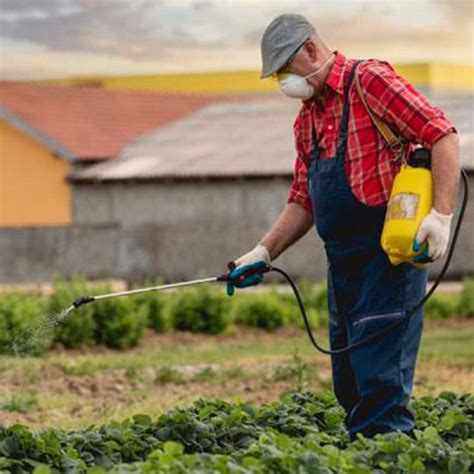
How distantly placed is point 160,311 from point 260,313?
138 centimetres

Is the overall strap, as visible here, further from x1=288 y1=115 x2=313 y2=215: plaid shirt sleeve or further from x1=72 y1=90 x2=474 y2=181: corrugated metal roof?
x1=72 y1=90 x2=474 y2=181: corrugated metal roof

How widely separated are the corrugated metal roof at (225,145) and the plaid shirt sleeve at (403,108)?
21325 millimetres

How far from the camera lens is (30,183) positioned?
3450cm

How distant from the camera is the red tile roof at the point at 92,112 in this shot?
34.0m

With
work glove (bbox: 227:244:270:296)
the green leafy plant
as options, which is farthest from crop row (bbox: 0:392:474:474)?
the green leafy plant

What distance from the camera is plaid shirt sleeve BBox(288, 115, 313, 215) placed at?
7012mm

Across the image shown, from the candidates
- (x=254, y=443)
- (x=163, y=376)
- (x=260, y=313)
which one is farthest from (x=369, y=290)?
(x=260, y=313)

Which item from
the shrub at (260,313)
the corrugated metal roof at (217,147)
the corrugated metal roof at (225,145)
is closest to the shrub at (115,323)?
the shrub at (260,313)

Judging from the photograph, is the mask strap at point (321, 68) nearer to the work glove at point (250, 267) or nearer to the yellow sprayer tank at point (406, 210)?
the yellow sprayer tank at point (406, 210)

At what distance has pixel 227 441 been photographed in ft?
23.0

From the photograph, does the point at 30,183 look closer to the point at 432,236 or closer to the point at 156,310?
the point at 156,310

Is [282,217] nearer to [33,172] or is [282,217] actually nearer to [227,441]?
[227,441]

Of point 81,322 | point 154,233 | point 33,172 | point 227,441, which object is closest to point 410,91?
point 227,441

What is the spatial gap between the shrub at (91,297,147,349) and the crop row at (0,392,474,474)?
27.8 ft
